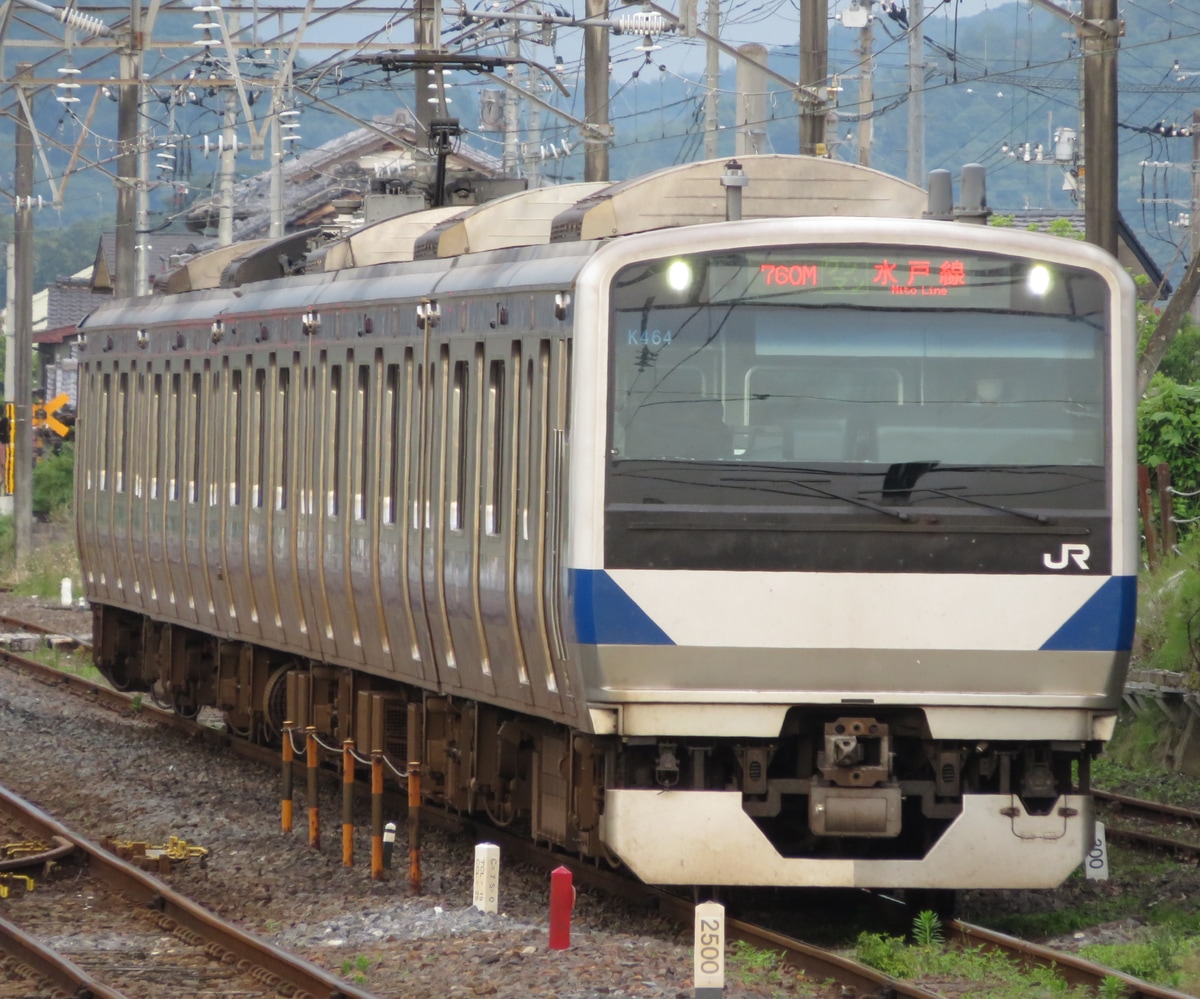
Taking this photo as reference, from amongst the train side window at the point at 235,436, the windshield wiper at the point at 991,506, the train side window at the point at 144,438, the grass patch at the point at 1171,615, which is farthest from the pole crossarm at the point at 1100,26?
the train side window at the point at 144,438

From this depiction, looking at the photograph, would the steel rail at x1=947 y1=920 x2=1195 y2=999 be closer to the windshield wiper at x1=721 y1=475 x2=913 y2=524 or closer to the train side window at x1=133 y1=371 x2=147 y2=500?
the windshield wiper at x1=721 y1=475 x2=913 y2=524

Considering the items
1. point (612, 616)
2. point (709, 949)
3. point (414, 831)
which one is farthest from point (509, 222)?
point (709, 949)

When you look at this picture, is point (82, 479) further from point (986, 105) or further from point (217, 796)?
point (986, 105)

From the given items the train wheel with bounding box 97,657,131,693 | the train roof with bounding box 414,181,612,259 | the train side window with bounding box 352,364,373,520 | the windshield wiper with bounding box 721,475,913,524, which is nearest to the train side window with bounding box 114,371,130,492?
the train wheel with bounding box 97,657,131,693

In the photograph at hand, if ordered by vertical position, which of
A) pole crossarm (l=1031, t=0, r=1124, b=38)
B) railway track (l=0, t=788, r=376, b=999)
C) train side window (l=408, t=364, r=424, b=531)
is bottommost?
railway track (l=0, t=788, r=376, b=999)

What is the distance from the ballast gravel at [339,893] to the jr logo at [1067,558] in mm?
1991

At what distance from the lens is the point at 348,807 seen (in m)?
12.6

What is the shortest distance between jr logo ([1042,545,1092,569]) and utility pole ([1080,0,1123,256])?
4.55m

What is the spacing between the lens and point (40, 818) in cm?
1340

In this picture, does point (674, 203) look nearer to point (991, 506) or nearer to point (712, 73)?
point (991, 506)

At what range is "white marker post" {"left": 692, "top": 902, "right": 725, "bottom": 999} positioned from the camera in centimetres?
813

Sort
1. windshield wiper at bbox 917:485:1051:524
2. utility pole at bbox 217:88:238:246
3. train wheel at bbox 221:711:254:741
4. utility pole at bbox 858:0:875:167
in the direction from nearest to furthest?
windshield wiper at bbox 917:485:1051:524 → train wheel at bbox 221:711:254:741 → utility pole at bbox 858:0:875:167 → utility pole at bbox 217:88:238:246

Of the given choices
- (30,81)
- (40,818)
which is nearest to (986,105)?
(30,81)

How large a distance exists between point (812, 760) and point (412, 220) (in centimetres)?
502
